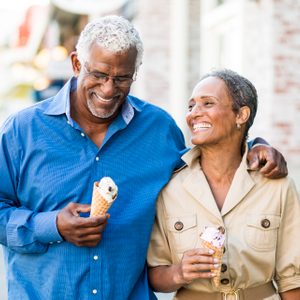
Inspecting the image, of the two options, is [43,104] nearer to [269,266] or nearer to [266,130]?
[269,266]

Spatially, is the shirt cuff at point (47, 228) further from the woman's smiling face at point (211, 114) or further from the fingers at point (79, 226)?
the woman's smiling face at point (211, 114)

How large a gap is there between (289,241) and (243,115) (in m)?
0.69

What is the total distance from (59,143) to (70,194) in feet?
0.88

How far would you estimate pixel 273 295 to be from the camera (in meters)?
3.78

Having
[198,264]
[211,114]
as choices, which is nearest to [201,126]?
[211,114]

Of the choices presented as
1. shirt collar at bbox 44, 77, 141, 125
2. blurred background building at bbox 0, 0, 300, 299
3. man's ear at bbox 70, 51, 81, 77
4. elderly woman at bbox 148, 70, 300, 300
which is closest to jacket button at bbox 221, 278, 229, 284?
elderly woman at bbox 148, 70, 300, 300

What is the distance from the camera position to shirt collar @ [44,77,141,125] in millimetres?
3637

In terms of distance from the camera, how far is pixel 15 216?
3461mm

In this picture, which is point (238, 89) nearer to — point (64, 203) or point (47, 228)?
point (64, 203)

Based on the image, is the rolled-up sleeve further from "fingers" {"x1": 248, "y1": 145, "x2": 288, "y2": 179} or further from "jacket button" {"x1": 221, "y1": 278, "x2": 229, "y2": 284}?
"jacket button" {"x1": 221, "y1": 278, "x2": 229, "y2": 284}

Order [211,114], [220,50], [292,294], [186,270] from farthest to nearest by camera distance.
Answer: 1. [220,50]
2. [292,294]
3. [211,114]
4. [186,270]

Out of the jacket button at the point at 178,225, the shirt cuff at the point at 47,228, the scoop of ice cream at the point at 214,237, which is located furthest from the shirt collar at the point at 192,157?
the shirt cuff at the point at 47,228

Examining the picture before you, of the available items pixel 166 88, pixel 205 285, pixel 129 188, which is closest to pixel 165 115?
pixel 129 188

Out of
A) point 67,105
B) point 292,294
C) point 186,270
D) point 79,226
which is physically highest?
point 67,105
